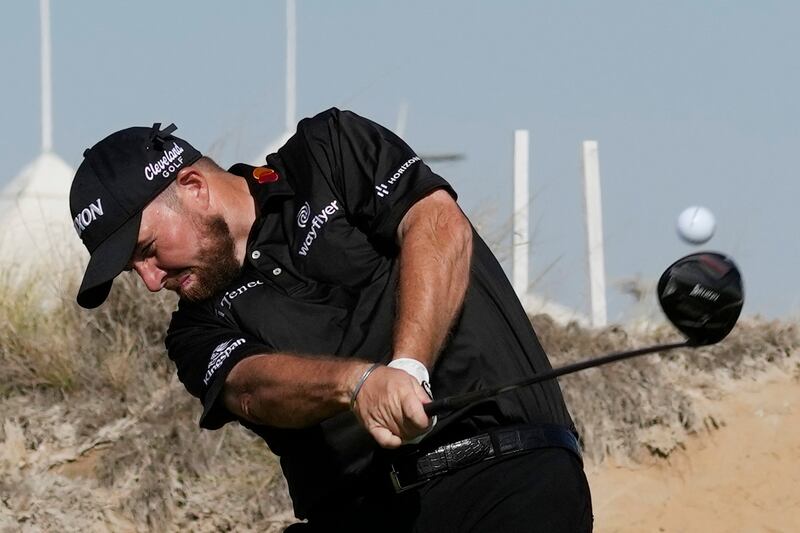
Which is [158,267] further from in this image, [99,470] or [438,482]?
[99,470]

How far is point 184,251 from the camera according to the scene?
4.33 metres

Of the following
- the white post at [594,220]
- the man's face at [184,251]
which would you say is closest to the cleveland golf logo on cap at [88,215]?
the man's face at [184,251]

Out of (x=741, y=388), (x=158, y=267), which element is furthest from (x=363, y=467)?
(x=741, y=388)

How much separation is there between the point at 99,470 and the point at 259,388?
4.62 metres

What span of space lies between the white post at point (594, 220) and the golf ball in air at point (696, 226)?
722mm

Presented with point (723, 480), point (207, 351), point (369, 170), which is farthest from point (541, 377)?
point (723, 480)

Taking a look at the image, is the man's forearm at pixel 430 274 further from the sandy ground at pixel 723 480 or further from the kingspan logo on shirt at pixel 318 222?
the sandy ground at pixel 723 480

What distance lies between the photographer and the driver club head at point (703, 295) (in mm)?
3652

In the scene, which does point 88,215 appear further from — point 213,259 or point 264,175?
point 264,175

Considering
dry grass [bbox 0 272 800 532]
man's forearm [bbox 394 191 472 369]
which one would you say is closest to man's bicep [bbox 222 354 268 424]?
man's forearm [bbox 394 191 472 369]

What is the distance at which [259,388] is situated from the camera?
4.08 metres

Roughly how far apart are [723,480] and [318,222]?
17.4 ft

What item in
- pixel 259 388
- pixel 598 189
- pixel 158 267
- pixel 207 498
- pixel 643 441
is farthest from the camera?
pixel 598 189

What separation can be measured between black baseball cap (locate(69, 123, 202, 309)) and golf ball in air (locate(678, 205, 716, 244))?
26.3 feet
